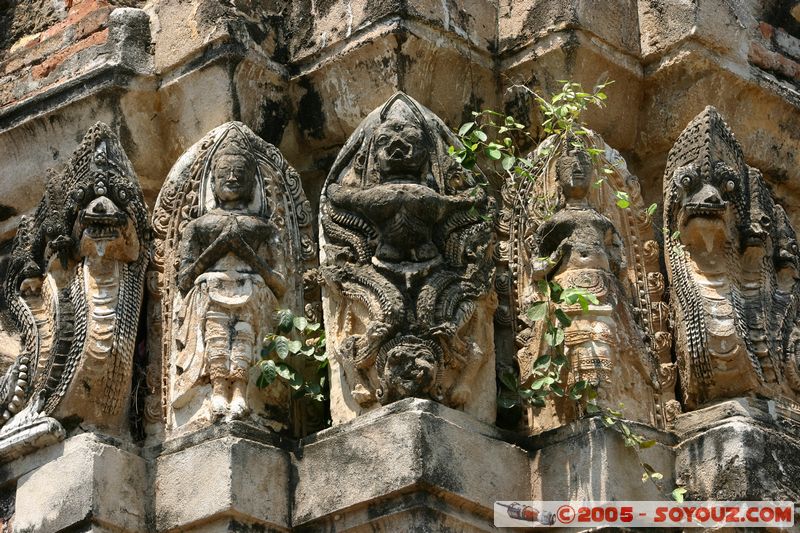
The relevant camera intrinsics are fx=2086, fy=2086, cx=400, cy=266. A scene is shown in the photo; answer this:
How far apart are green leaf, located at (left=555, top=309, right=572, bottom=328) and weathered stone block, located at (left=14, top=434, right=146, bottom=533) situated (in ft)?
5.70

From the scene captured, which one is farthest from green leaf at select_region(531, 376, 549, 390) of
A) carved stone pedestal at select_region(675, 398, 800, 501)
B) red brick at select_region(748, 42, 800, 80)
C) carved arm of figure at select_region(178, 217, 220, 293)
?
red brick at select_region(748, 42, 800, 80)

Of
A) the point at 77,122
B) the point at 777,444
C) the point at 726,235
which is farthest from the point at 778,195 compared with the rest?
the point at 77,122

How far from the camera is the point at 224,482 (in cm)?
789

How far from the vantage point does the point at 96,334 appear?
8438 millimetres

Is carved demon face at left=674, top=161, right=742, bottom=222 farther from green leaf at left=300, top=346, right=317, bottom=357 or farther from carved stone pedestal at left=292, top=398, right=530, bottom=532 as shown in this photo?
green leaf at left=300, top=346, right=317, bottom=357

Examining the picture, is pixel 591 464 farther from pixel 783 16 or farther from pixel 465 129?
pixel 783 16

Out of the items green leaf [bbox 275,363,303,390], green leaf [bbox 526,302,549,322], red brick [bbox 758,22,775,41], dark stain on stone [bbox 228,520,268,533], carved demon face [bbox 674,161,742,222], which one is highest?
red brick [bbox 758,22,775,41]

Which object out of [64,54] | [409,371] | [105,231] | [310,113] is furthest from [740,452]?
[64,54]

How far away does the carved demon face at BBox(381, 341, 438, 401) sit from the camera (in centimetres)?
795

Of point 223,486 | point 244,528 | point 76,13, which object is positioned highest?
point 76,13

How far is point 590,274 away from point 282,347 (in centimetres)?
126

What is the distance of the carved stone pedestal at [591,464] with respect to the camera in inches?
310

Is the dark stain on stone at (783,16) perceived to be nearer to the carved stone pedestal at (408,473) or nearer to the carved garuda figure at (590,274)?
the carved garuda figure at (590,274)

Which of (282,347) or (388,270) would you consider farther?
(282,347)
